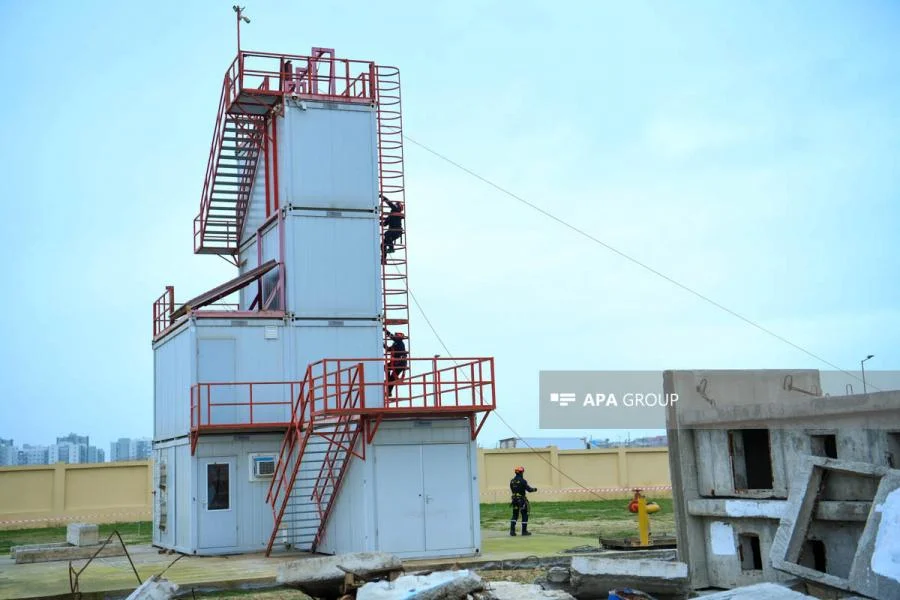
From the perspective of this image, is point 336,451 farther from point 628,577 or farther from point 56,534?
point 56,534

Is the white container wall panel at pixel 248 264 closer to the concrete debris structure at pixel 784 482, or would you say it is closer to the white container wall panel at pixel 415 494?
the white container wall panel at pixel 415 494

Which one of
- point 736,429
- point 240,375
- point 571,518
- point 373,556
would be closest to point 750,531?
point 736,429

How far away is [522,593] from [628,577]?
198 cm

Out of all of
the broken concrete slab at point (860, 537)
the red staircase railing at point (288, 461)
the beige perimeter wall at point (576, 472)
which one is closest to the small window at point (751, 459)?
the broken concrete slab at point (860, 537)

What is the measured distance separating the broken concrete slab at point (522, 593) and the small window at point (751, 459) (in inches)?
106

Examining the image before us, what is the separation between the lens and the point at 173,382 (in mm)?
27312

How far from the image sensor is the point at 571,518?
35.7 meters

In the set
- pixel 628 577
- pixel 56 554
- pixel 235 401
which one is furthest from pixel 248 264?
pixel 628 577

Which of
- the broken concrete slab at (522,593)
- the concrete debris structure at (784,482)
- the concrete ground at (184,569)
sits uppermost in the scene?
the concrete debris structure at (784,482)

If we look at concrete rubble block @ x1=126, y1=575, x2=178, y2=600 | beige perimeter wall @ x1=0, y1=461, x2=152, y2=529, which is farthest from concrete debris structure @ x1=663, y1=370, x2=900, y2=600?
beige perimeter wall @ x1=0, y1=461, x2=152, y2=529

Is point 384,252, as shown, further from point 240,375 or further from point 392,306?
point 240,375

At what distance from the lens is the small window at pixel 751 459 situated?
1374 cm

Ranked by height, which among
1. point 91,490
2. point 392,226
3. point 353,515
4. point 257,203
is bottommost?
point 353,515

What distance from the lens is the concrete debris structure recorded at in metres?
11.0
